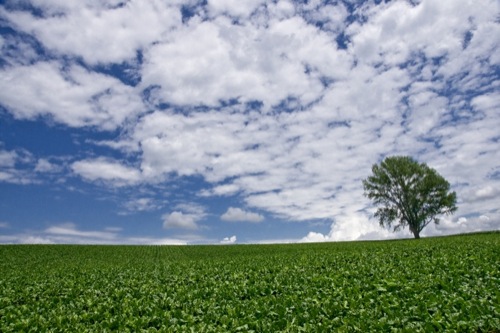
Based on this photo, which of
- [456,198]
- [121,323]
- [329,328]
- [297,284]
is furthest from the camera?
[456,198]

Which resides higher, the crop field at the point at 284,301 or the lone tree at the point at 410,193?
the lone tree at the point at 410,193

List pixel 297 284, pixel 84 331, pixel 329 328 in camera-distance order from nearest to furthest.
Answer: pixel 329 328 → pixel 84 331 → pixel 297 284

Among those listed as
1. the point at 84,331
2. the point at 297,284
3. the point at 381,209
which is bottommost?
the point at 84,331

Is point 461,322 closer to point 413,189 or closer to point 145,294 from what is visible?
point 145,294

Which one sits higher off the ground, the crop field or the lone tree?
the lone tree

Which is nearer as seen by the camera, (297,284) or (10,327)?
(10,327)

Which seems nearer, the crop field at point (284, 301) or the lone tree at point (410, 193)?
the crop field at point (284, 301)

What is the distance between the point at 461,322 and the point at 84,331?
11.9m

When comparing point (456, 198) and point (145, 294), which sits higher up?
point (456, 198)

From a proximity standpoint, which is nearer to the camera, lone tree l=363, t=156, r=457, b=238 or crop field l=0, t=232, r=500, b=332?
crop field l=0, t=232, r=500, b=332

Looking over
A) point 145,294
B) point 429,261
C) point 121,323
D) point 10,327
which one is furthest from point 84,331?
point 429,261

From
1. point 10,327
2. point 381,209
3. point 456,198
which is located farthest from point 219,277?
point 456,198

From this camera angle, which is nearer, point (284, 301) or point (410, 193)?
point (284, 301)

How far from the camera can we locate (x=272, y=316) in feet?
42.8
